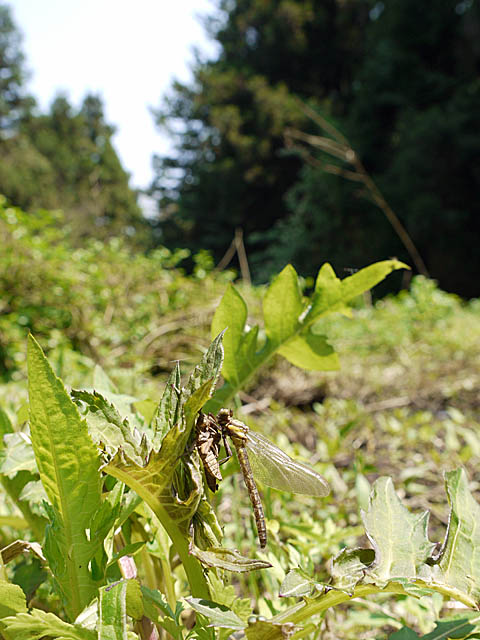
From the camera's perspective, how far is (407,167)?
11.3 metres

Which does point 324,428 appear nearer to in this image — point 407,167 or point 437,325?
point 437,325

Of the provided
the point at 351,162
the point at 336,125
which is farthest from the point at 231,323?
the point at 336,125

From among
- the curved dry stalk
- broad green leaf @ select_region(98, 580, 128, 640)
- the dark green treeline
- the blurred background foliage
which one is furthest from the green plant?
the dark green treeline

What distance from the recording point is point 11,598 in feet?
1.11

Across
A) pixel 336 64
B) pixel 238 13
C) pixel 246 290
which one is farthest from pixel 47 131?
pixel 246 290

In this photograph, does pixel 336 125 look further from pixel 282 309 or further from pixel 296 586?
pixel 296 586

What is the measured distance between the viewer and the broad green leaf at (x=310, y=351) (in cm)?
68

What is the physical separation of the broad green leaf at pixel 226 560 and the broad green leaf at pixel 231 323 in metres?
0.26

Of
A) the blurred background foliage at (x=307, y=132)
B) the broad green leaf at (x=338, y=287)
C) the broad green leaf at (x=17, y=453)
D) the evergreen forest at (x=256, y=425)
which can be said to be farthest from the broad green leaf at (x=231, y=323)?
the blurred background foliage at (x=307, y=132)

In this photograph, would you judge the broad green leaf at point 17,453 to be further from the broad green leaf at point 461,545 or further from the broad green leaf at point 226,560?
the broad green leaf at point 461,545

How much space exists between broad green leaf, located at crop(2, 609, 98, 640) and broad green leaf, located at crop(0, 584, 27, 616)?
1 cm

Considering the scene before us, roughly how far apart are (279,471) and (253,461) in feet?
0.07

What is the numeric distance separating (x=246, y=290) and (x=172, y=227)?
13.9m

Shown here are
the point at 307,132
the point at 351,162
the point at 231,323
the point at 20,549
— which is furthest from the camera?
the point at 307,132
